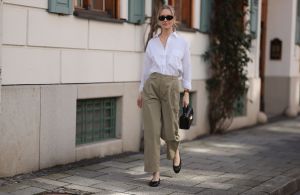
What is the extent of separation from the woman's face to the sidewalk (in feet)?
5.74

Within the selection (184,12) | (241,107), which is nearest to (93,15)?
(184,12)

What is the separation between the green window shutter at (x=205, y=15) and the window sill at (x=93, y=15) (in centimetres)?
262

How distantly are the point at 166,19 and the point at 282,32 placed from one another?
9.07 m

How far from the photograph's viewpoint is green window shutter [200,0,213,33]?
33.6 feet

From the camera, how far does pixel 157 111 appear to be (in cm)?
609

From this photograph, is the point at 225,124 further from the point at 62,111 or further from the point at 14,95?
the point at 14,95

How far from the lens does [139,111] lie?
336 inches

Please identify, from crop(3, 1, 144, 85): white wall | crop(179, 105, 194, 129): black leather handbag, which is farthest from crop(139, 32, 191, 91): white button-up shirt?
crop(3, 1, 144, 85): white wall

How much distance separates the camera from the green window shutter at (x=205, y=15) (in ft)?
33.6

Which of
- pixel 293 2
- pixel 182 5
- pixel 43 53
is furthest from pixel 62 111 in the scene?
pixel 293 2

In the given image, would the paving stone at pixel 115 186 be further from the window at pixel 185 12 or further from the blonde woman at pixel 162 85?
the window at pixel 185 12

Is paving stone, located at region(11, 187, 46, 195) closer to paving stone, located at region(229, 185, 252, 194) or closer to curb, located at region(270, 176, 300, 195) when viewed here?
paving stone, located at region(229, 185, 252, 194)

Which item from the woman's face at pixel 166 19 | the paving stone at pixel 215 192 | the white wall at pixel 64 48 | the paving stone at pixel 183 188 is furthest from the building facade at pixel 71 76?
the paving stone at pixel 215 192

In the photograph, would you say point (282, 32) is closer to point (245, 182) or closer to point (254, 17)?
point (254, 17)
